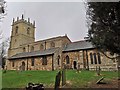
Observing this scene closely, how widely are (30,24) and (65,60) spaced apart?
108ft

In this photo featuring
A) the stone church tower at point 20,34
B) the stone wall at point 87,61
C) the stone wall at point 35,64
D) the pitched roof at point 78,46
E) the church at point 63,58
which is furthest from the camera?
the stone church tower at point 20,34

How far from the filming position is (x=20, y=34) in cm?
6669

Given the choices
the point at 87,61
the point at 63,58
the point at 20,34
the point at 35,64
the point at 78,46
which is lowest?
the point at 35,64

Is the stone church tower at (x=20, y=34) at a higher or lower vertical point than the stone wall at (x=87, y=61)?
higher

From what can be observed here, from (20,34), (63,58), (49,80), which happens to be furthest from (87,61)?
(20,34)

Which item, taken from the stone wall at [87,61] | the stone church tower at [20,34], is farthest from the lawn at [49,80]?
the stone church tower at [20,34]

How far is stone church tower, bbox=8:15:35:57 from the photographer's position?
66.1 m

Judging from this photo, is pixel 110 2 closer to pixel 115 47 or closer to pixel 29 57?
pixel 115 47

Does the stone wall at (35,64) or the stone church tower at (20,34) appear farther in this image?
the stone church tower at (20,34)

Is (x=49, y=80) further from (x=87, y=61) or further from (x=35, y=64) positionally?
(x=35, y=64)

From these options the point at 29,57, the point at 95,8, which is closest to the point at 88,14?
the point at 95,8

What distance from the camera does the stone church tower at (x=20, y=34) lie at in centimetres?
6612

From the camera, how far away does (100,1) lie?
13.6 m

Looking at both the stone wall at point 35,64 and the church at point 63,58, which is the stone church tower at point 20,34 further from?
the stone wall at point 35,64
